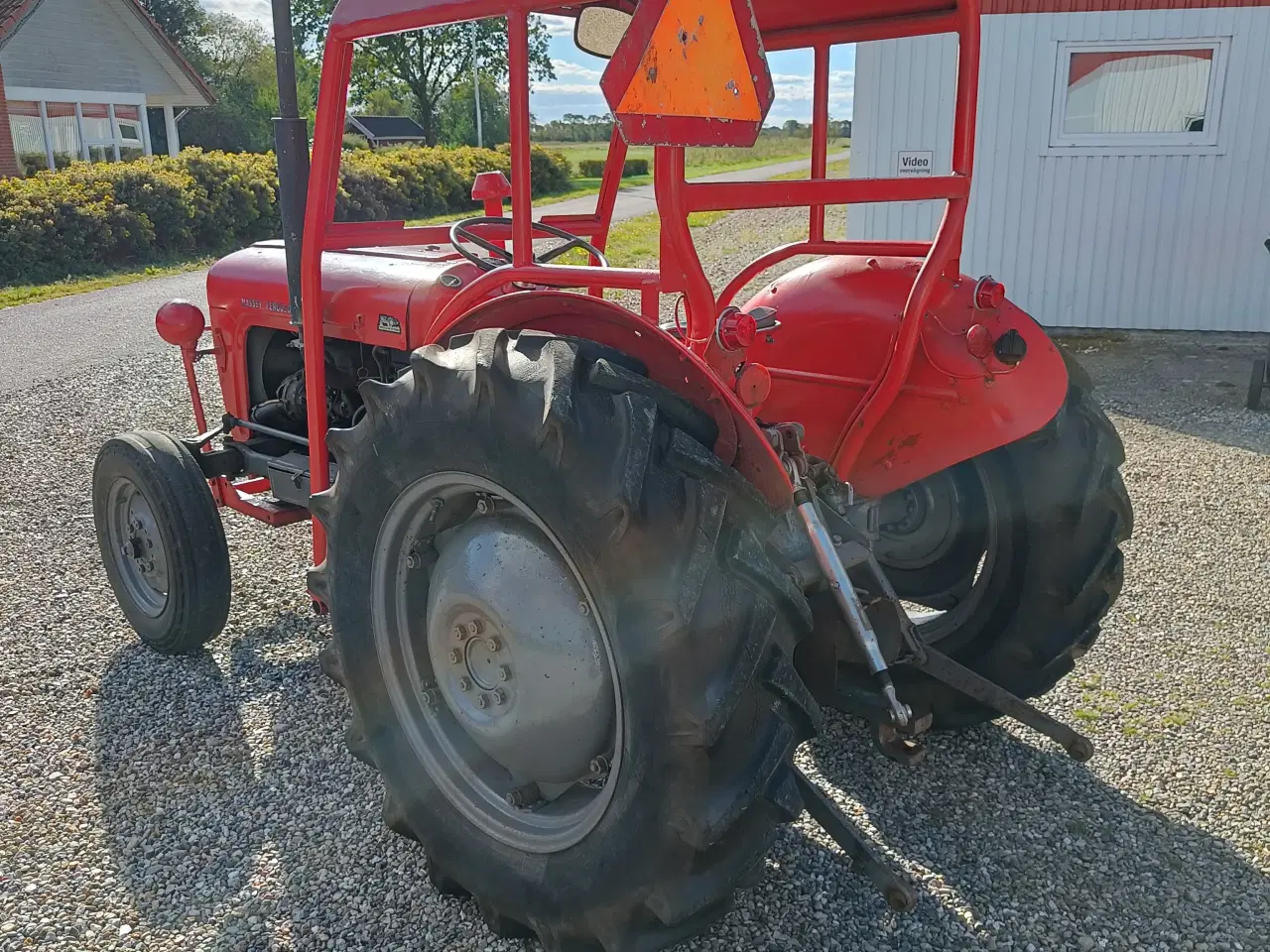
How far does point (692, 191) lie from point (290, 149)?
1.49 m

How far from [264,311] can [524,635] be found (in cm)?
223

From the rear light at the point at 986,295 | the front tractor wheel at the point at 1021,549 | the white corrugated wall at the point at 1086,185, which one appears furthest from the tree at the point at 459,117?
the rear light at the point at 986,295

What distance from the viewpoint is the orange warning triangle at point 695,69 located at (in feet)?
5.82

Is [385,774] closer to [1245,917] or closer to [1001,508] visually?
[1001,508]

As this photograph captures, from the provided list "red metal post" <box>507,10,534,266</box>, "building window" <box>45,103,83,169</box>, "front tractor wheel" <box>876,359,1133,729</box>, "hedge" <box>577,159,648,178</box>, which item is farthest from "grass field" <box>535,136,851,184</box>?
"red metal post" <box>507,10,534,266</box>

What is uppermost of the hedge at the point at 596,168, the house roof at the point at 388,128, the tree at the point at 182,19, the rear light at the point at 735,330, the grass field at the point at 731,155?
the tree at the point at 182,19

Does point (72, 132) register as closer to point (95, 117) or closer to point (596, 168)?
point (95, 117)

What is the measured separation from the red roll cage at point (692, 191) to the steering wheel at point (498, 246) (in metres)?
0.07

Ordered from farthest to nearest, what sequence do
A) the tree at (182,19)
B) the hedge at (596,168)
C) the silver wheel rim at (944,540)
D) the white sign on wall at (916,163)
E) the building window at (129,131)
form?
the tree at (182,19) < the hedge at (596,168) < the building window at (129,131) < the white sign on wall at (916,163) < the silver wheel rim at (944,540)

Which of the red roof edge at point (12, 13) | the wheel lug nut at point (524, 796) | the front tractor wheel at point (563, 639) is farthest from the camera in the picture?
the red roof edge at point (12, 13)

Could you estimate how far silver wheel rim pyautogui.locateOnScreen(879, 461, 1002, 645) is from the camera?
2801mm

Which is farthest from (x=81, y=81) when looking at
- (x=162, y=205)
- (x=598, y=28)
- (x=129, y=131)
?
(x=598, y=28)

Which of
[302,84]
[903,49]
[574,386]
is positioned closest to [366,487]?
[574,386]

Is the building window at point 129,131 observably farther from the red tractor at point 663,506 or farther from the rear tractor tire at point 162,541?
the red tractor at point 663,506
